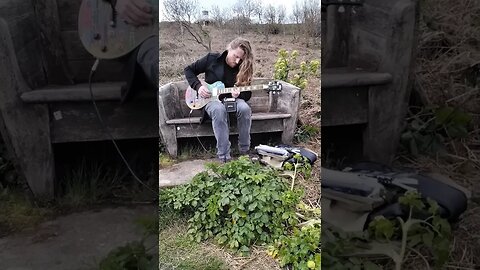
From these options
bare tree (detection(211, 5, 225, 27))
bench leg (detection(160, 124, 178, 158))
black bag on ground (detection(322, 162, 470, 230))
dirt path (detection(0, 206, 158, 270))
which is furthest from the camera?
dirt path (detection(0, 206, 158, 270))

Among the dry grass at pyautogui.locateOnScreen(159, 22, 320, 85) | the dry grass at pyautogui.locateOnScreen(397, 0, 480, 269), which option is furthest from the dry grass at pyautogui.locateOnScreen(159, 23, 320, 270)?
the dry grass at pyautogui.locateOnScreen(397, 0, 480, 269)

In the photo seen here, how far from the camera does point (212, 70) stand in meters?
2.33

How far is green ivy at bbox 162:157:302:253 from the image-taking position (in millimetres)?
2412

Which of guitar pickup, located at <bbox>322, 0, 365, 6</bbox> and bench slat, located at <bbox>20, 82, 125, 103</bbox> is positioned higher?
guitar pickup, located at <bbox>322, 0, 365, 6</bbox>

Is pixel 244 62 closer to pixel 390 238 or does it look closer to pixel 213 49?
pixel 213 49

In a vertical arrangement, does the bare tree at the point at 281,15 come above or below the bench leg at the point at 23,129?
above

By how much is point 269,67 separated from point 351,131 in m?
0.47

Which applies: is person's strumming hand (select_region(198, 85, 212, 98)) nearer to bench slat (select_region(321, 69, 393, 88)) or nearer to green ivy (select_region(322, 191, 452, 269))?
bench slat (select_region(321, 69, 393, 88))

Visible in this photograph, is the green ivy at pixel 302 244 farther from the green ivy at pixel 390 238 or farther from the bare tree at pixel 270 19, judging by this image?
the bare tree at pixel 270 19

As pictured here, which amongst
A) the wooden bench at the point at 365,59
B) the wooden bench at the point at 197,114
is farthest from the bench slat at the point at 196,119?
the wooden bench at the point at 365,59

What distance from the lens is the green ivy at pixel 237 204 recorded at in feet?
7.91

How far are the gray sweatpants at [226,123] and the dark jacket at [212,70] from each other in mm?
69

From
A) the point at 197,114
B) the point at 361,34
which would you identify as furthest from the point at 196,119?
the point at 361,34

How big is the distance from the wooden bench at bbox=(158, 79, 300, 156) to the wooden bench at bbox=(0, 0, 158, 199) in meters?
0.15
